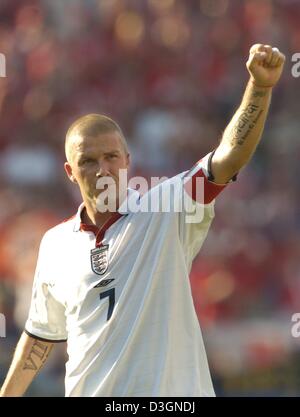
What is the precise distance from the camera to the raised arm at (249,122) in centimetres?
232

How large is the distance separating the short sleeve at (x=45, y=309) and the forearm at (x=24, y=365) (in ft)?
0.09

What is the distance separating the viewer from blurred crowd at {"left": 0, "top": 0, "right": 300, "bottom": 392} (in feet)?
18.5

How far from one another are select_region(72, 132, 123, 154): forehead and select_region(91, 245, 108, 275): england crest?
28 centimetres

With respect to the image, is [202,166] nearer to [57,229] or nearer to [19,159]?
[57,229]

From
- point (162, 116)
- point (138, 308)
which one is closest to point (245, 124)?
point (138, 308)

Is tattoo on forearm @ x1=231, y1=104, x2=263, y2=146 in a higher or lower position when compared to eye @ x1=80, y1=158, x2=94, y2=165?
higher

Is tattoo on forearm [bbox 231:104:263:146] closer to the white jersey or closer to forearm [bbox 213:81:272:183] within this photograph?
forearm [bbox 213:81:272:183]

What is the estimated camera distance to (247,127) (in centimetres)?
238

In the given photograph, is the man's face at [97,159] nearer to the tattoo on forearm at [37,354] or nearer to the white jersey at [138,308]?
the white jersey at [138,308]

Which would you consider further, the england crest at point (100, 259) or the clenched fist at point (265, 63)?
the england crest at point (100, 259)

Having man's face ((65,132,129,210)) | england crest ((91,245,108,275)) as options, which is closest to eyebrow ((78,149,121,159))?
man's face ((65,132,129,210))

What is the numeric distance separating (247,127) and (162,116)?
147 inches

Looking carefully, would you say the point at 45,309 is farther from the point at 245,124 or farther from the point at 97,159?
the point at 245,124

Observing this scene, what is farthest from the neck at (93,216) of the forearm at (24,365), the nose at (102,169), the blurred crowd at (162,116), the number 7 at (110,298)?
the blurred crowd at (162,116)
